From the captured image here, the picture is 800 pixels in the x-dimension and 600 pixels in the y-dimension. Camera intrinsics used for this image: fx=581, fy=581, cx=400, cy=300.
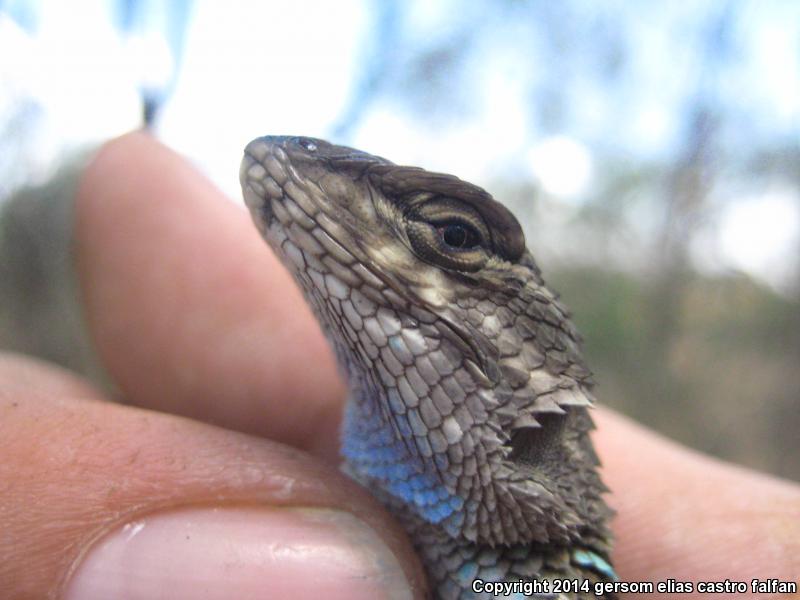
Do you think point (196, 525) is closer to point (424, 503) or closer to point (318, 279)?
point (424, 503)

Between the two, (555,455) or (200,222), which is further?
(200,222)

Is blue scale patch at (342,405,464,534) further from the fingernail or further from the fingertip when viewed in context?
the fingertip

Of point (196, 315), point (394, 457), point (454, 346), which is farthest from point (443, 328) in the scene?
point (196, 315)

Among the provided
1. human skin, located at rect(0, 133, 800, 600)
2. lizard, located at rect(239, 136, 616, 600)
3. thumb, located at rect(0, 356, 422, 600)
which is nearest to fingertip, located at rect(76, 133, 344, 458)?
human skin, located at rect(0, 133, 800, 600)

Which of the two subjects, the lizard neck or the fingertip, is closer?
the lizard neck

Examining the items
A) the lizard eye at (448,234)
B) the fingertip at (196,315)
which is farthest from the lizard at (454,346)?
the fingertip at (196,315)

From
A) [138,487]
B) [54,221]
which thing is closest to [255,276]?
[138,487]
